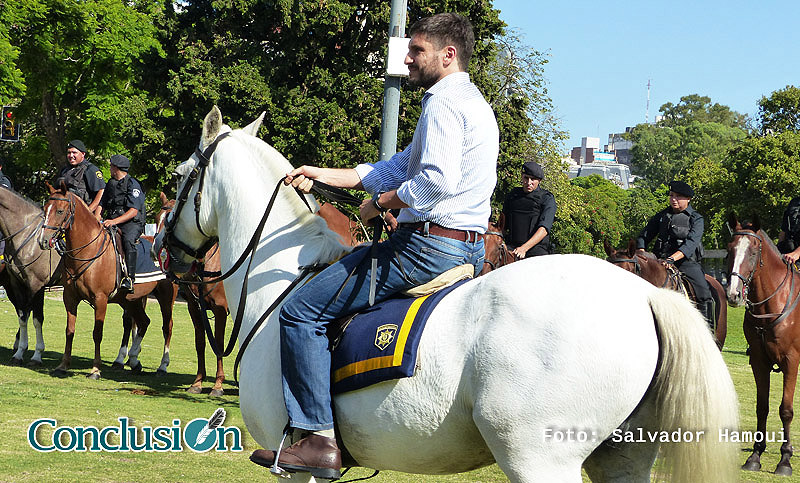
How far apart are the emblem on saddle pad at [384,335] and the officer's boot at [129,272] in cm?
959

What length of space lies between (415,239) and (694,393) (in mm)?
1467

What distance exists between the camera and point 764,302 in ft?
30.5

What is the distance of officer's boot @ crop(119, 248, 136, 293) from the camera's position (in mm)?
12547

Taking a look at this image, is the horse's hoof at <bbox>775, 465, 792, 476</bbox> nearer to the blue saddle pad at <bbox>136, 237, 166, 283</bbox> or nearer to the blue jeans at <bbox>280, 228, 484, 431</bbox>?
the blue jeans at <bbox>280, 228, 484, 431</bbox>

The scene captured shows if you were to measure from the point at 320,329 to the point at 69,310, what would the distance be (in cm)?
965

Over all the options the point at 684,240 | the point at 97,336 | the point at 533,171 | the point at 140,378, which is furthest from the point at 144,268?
the point at 684,240

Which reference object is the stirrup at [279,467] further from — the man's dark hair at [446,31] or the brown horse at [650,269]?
the brown horse at [650,269]

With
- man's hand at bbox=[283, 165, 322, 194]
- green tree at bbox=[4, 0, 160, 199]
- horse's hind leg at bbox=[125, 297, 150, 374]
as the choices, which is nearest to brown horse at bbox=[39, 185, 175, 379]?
horse's hind leg at bbox=[125, 297, 150, 374]

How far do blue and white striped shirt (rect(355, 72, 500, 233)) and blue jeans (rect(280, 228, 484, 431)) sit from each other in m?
0.14

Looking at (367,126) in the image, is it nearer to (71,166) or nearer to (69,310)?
(71,166)

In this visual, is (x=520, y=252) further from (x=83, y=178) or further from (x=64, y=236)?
(x=83, y=178)

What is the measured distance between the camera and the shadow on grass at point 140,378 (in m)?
11.0

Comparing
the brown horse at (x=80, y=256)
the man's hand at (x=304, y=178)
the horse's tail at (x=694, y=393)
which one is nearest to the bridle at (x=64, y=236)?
the brown horse at (x=80, y=256)

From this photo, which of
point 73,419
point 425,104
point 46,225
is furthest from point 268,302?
point 46,225
